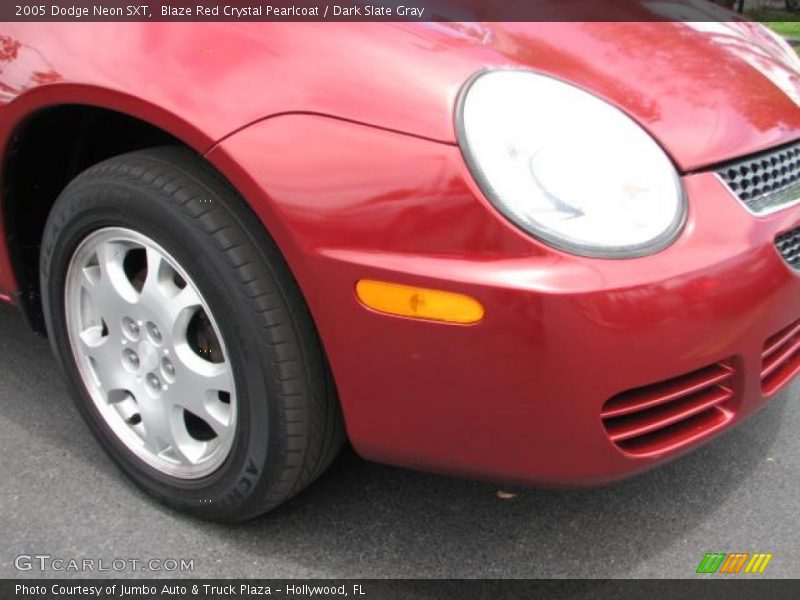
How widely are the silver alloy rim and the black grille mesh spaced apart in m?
Result: 1.20

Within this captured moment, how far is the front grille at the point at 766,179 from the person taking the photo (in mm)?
1615

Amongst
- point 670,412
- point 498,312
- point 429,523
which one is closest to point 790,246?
point 670,412

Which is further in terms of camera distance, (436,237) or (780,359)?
(780,359)

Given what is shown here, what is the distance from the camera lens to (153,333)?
1872mm

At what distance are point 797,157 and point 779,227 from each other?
296 millimetres

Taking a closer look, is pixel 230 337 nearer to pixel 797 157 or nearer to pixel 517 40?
pixel 517 40

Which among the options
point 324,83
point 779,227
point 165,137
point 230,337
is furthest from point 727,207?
point 165,137

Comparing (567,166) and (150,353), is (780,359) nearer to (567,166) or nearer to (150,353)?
(567,166)

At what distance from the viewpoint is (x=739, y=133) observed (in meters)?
1.68

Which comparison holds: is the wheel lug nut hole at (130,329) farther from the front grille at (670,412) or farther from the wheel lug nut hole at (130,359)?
the front grille at (670,412)

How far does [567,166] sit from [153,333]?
1.04 metres

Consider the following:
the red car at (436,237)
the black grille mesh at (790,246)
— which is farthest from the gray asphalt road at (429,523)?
the black grille mesh at (790,246)

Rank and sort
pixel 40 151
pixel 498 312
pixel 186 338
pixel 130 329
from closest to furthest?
pixel 498 312 < pixel 186 338 < pixel 130 329 < pixel 40 151

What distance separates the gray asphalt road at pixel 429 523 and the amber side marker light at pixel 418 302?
72cm
